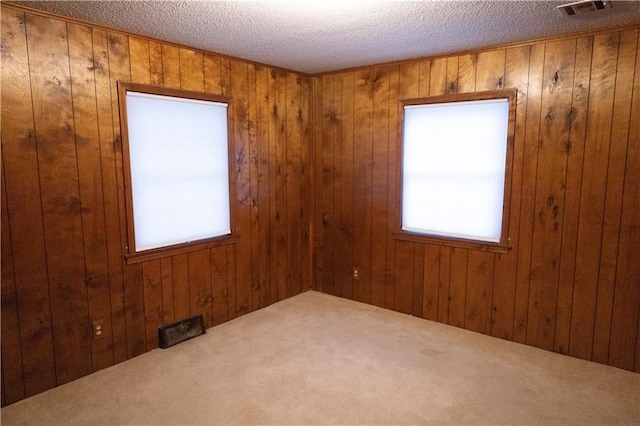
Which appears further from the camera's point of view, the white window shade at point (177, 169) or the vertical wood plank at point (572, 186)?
the white window shade at point (177, 169)

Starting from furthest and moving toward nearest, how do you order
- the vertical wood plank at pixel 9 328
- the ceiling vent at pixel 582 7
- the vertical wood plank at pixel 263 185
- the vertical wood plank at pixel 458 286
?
the vertical wood plank at pixel 263 185
the vertical wood plank at pixel 458 286
the vertical wood plank at pixel 9 328
the ceiling vent at pixel 582 7

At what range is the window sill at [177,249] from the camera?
310 centimetres

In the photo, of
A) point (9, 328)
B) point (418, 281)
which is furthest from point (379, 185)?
point (9, 328)

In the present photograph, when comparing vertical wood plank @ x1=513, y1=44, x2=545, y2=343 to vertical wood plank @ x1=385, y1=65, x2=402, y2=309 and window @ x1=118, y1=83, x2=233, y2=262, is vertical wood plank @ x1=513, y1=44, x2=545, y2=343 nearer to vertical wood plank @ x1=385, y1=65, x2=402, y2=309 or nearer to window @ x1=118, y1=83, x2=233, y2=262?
vertical wood plank @ x1=385, y1=65, x2=402, y2=309

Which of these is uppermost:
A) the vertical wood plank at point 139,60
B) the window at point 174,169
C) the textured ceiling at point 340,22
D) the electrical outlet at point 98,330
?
the textured ceiling at point 340,22

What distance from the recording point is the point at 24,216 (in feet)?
8.31

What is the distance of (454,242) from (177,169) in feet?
8.09

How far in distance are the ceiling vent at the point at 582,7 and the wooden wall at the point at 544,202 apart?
552 mm

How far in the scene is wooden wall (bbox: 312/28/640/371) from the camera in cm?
289

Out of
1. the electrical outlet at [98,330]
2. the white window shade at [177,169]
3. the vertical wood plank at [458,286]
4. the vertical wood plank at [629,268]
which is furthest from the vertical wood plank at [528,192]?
the electrical outlet at [98,330]

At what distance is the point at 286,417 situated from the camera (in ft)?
7.89

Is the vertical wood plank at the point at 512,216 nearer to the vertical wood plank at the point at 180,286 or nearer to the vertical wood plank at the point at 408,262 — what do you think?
the vertical wood plank at the point at 408,262

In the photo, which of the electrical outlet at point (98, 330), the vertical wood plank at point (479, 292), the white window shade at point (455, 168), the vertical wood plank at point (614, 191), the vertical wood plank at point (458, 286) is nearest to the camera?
the vertical wood plank at point (614, 191)

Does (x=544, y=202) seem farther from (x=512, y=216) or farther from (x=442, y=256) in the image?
(x=442, y=256)
